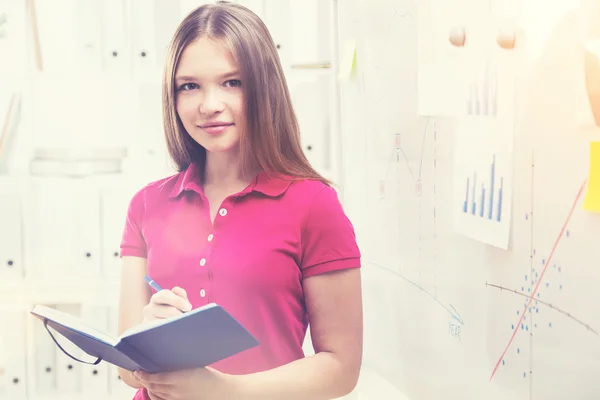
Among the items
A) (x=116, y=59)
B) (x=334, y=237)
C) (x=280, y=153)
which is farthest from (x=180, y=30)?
(x=116, y=59)

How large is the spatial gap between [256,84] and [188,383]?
1.53 ft

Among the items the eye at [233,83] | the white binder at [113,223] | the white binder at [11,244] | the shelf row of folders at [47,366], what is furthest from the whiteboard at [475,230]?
the white binder at [11,244]

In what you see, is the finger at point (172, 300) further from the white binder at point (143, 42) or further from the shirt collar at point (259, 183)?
the white binder at point (143, 42)

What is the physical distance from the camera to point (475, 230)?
1.08 m

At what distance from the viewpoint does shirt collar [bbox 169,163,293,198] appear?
122cm

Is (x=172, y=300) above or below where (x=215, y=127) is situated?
below

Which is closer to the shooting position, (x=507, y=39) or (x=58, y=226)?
(x=507, y=39)

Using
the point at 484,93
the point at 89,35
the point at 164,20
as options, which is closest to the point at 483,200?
the point at 484,93

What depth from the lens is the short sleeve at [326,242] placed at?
3.82 ft

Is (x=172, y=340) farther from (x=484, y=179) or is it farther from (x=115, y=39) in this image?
(x=115, y=39)

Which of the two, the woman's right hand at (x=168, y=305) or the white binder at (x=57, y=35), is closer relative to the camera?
the woman's right hand at (x=168, y=305)

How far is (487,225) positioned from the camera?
104 cm

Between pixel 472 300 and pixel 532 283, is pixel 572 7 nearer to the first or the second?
pixel 532 283

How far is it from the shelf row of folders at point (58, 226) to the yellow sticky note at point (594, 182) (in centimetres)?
120
